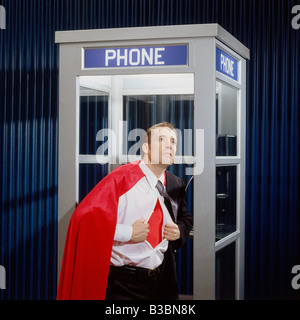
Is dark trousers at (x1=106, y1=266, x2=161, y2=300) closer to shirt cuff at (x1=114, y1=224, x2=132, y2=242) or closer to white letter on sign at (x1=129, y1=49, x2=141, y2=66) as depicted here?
shirt cuff at (x1=114, y1=224, x2=132, y2=242)

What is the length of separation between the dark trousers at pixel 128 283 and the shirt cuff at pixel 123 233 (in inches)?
7.4

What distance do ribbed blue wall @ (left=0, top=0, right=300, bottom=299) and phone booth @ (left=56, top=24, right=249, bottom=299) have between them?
0.77 meters

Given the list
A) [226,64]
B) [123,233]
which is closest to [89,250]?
[123,233]

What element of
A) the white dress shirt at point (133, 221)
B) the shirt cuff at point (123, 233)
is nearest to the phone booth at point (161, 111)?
the white dress shirt at point (133, 221)

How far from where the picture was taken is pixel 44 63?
435 cm

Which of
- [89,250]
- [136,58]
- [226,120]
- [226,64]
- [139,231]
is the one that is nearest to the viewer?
[89,250]

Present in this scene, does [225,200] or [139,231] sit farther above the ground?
[225,200]

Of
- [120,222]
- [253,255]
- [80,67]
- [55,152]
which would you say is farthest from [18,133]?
[253,255]

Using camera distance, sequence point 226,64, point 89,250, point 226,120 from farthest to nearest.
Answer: point 226,120, point 226,64, point 89,250

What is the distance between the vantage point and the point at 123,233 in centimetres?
273

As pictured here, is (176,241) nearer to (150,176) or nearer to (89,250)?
(150,176)

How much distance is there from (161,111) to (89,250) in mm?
933

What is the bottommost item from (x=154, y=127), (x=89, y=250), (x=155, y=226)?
(x=89, y=250)

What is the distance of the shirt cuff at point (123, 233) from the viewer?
2.72 m
